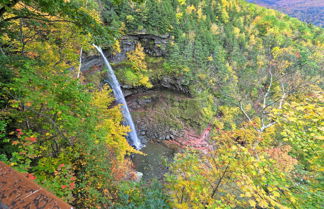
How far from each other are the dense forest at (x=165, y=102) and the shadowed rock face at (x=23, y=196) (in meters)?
2.82

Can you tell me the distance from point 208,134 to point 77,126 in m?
19.1

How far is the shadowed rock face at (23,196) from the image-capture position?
1.02 meters

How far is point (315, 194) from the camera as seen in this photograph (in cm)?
320

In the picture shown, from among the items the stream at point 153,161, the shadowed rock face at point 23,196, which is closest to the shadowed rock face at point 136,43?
the stream at point 153,161

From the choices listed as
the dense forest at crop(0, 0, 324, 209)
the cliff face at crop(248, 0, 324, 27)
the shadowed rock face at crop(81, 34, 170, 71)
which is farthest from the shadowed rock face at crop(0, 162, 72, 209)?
the cliff face at crop(248, 0, 324, 27)

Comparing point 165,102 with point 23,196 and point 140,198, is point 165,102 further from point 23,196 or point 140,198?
point 23,196

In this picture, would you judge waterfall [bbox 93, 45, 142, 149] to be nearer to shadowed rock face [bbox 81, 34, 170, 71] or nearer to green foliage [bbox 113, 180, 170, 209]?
shadowed rock face [bbox 81, 34, 170, 71]

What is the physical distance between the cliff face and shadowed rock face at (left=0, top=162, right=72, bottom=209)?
71.0 m

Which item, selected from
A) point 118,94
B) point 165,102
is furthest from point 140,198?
point 165,102

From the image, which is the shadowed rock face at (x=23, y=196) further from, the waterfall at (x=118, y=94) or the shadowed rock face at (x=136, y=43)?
the shadowed rock face at (x=136, y=43)

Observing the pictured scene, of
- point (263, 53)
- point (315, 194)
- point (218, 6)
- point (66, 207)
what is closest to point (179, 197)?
point (315, 194)

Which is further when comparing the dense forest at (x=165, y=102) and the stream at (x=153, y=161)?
the stream at (x=153, y=161)

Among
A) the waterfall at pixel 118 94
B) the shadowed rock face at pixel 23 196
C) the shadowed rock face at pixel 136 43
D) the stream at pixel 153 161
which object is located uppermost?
the shadowed rock face at pixel 23 196

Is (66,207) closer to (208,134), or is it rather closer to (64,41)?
(64,41)
